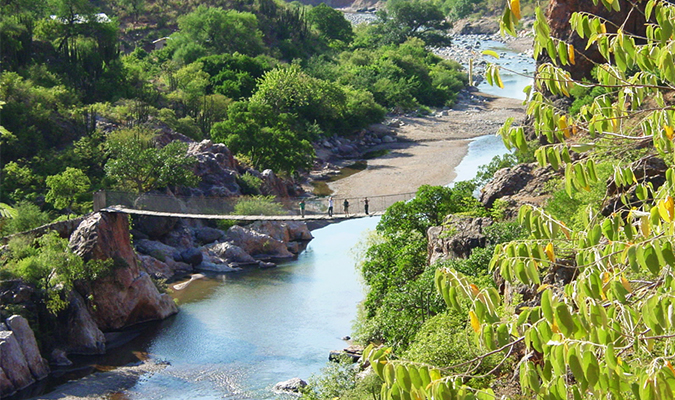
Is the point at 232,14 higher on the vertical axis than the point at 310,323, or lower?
higher

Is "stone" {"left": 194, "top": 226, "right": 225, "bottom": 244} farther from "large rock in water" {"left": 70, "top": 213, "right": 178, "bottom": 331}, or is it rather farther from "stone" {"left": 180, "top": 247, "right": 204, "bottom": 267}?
"large rock in water" {"left": 70, "top": 213, "right": 178, "bottom": 331}

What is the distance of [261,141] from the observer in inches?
2189

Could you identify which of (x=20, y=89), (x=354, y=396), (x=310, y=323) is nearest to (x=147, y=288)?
(x=310, y=323)

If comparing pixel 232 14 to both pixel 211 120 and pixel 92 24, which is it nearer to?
pixel 92 24

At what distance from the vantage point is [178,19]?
89.7 metres

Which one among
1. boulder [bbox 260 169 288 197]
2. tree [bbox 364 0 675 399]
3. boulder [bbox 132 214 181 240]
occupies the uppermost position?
tree [bbox 364 0 675 399]

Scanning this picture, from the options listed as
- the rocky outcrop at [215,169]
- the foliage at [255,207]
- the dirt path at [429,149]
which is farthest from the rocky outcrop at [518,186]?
the rocky outcrop at [215,169]

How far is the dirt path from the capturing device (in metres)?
57.6

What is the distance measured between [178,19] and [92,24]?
22.9 metres

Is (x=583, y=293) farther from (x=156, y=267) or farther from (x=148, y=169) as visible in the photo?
(x=148, y=169)

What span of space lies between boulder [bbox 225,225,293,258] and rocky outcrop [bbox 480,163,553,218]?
42.5 feet

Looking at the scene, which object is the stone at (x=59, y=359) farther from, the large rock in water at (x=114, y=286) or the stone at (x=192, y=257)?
the stone at (x=192, y=257)

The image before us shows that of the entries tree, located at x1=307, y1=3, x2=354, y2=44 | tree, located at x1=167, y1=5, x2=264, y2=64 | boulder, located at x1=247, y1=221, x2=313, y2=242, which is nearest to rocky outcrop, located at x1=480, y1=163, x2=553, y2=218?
boulder, located at x1=247, y1=221, x2=313, y2=242

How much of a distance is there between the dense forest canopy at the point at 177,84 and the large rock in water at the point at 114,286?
769cm
